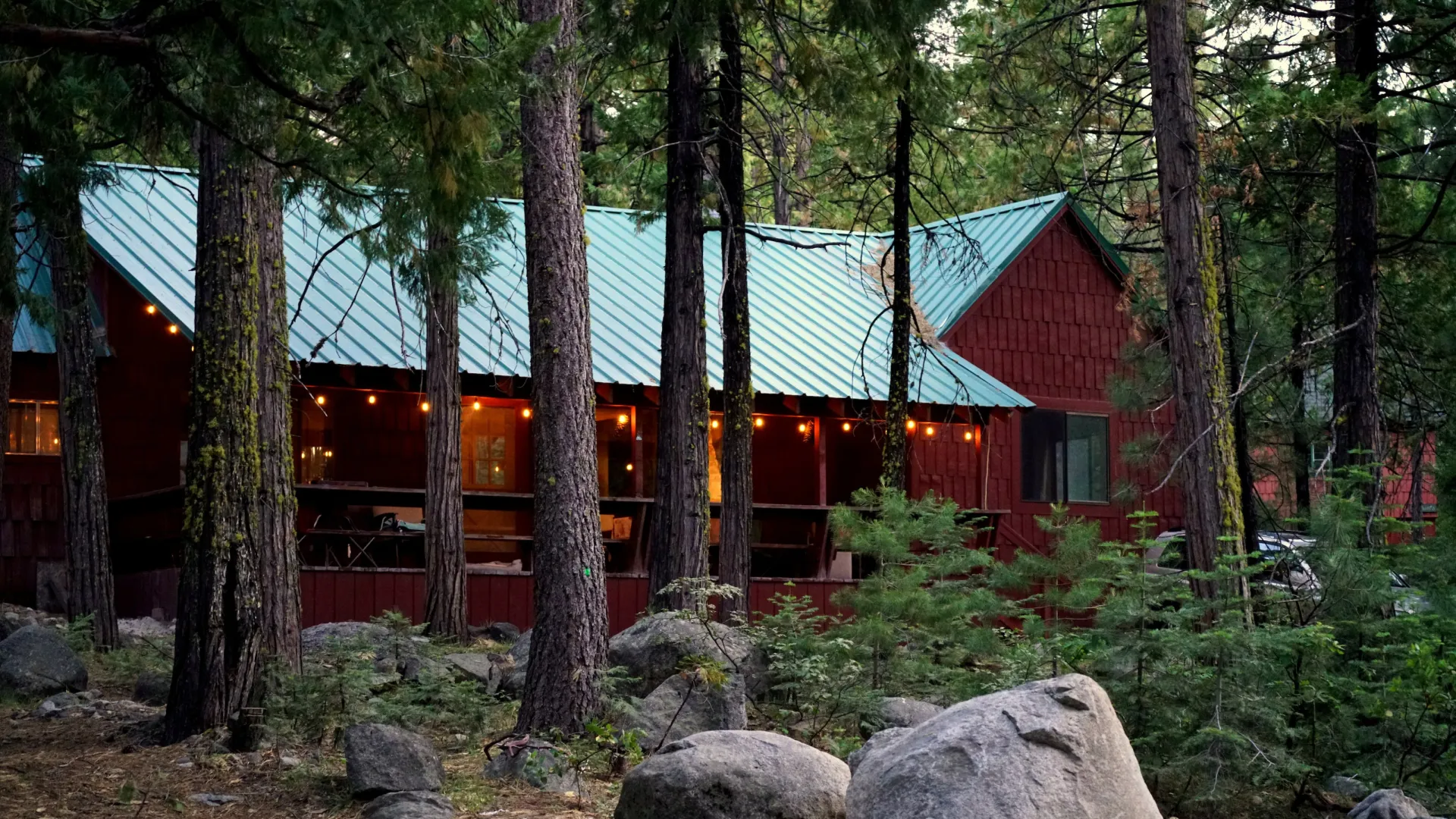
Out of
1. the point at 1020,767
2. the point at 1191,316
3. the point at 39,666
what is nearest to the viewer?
the point at 1020,767

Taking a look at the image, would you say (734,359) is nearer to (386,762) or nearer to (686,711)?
(686,711)

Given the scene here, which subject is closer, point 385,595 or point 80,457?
point 80,457

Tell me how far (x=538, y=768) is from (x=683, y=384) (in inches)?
206

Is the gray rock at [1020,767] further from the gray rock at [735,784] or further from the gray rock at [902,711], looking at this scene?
the gray rock at [902,711]

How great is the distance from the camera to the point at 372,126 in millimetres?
8188

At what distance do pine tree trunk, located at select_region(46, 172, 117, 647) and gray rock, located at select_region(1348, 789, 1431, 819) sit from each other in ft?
37.1

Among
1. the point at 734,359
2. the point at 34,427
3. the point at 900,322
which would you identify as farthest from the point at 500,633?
the point at 34,427

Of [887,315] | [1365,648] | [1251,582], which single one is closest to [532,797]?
[1365,648]

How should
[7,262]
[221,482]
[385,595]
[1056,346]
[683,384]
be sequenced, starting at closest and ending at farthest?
[221,482] → [7,262] → [683,384] → [385,595] → [1056,346]

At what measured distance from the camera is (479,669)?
13.8 m

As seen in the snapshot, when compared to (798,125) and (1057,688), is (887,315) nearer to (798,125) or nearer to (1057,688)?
(798,125)

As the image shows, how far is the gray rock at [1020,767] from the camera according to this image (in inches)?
264

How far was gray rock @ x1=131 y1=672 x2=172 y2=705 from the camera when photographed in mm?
12227

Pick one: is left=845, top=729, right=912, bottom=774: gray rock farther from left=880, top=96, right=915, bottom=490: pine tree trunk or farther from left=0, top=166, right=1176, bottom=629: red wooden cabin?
left=880, top=96, right=915, bottom=490: pine tree trunk
